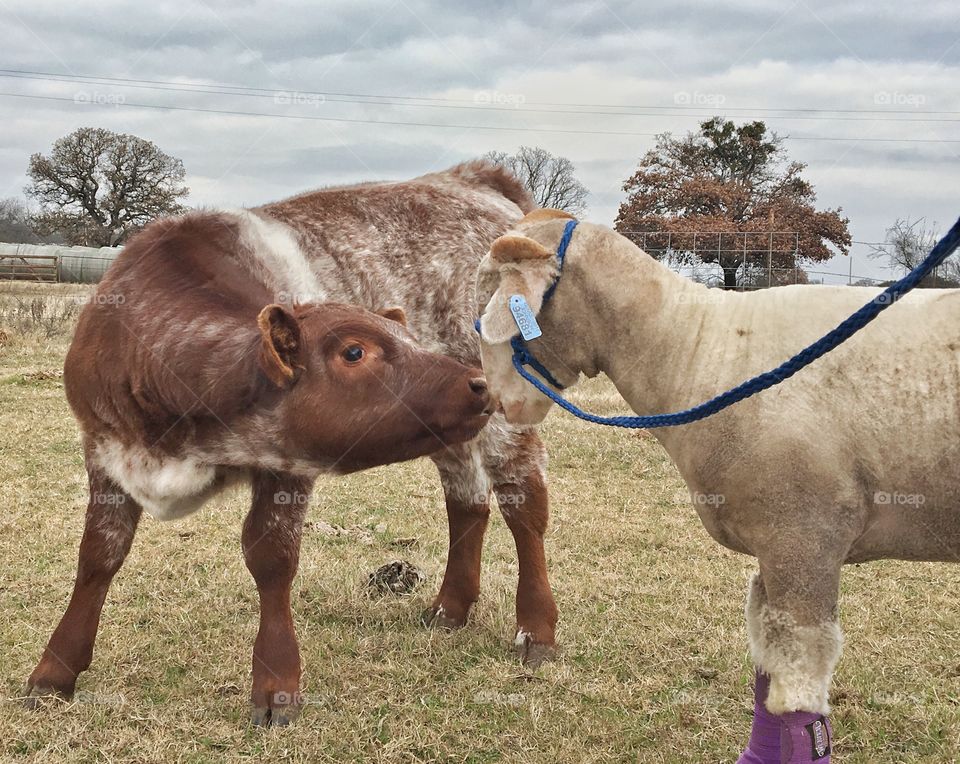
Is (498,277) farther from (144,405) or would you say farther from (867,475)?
(144,405)

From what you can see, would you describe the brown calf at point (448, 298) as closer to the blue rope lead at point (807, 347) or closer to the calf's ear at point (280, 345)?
the calf's ear at point (280, 345)

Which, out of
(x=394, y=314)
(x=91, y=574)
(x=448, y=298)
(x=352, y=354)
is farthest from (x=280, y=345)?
(x=448, y=298)

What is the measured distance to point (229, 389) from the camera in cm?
355

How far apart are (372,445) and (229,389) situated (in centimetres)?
59

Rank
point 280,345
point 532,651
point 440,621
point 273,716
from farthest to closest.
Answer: point 440,621, point 532,651, point 273,716, point 280,345

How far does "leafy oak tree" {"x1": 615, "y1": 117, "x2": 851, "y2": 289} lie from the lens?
25.8 meters

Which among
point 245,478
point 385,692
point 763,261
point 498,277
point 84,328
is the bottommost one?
point 385,692

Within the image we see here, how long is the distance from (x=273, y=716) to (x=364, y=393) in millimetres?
1398

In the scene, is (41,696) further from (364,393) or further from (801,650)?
(801,650)

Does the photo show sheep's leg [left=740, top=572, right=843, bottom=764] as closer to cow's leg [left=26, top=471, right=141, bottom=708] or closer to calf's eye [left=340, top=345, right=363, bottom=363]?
calf's eye [left=340, top=345, right=363, bottom=363]

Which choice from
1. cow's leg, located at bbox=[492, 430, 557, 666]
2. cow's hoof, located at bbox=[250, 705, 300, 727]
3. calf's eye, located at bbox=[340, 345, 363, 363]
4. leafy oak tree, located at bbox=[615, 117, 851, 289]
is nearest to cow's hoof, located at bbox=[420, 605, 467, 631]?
cow's leg, located at bbox=[492, 430, 557, 666]

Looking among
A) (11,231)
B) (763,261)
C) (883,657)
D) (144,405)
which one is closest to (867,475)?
(883,657)

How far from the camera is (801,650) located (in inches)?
102

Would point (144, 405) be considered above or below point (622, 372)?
below
